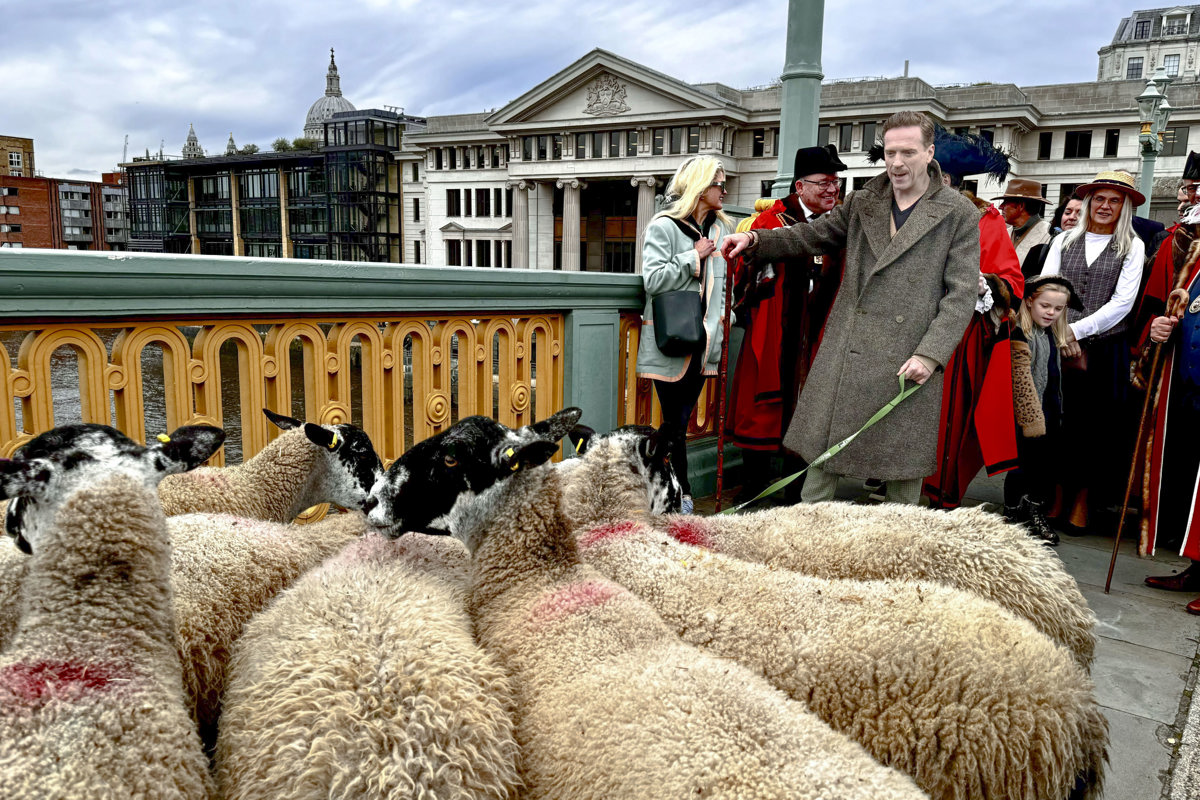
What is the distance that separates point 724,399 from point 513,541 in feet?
12.2

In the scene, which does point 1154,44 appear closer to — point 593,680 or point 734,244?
point 734,244

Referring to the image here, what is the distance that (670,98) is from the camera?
186ft

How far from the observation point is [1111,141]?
161ft

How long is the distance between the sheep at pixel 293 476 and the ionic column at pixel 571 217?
58.7 m

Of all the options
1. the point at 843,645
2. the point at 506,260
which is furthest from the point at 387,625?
the point at 506,260

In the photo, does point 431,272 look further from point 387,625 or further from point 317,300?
point 387,625

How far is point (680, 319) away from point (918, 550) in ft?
6.51

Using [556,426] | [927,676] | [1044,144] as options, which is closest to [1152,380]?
[927,676]

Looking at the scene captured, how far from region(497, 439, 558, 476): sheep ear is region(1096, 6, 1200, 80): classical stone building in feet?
438

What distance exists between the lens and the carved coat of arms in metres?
58.8

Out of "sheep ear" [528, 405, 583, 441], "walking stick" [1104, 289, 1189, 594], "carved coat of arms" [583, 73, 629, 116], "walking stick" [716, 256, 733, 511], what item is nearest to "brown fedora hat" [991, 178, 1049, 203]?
"walking stick" [1104, 289, 1189, 594]

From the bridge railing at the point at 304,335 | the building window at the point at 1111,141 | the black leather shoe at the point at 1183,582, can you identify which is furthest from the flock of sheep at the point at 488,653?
the building window at the point at 1111,141

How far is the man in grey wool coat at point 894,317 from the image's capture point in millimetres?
3736

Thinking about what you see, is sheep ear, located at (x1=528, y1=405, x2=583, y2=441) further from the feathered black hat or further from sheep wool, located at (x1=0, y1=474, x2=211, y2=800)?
the feathered black hat
